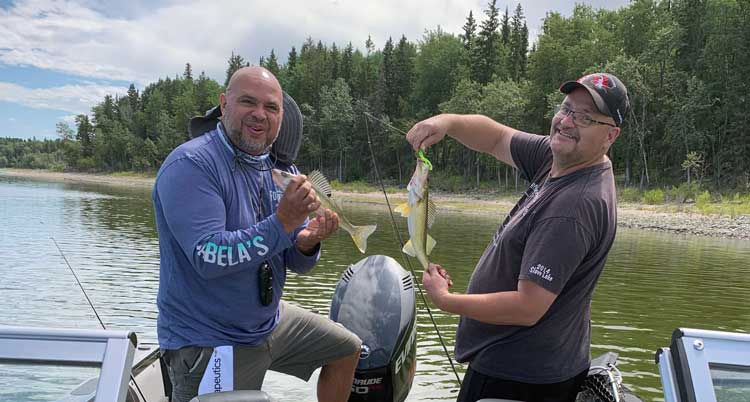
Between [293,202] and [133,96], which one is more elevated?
[133,96]

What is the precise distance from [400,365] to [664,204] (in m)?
41.5

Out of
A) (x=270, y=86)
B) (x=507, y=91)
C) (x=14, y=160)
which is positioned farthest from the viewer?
(x=14, y=160)

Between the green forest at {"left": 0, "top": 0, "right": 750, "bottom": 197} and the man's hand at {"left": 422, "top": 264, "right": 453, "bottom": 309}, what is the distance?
25362 mm

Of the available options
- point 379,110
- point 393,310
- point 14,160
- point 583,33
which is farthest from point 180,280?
point 14,160

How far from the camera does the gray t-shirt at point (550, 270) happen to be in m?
2.71

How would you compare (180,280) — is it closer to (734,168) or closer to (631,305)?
(631,305)

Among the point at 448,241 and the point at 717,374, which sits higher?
the point at 717,374

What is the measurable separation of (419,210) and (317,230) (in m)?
0.64

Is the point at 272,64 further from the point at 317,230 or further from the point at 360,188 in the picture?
the point at 317,230

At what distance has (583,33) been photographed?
67688 millimetres

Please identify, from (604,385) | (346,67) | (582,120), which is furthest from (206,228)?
(346,67)

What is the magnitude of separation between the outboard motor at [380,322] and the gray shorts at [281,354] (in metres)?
0.51

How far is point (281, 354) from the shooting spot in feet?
11.9

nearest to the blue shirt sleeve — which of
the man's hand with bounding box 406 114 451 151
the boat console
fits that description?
the man's hand with bounding box 406 114 451 151
